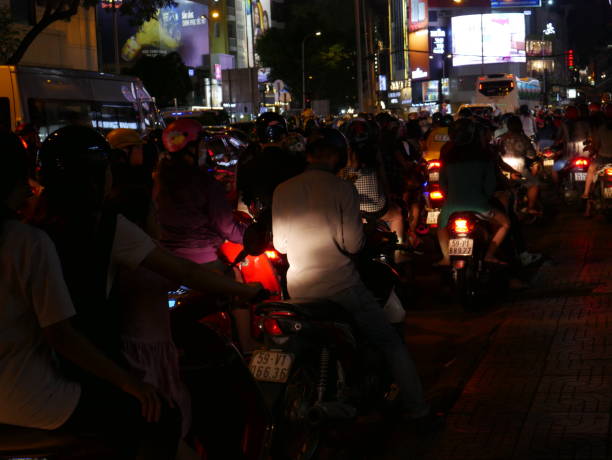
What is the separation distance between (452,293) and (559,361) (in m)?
3.35

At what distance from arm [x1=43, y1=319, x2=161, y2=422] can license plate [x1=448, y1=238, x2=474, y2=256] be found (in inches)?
246

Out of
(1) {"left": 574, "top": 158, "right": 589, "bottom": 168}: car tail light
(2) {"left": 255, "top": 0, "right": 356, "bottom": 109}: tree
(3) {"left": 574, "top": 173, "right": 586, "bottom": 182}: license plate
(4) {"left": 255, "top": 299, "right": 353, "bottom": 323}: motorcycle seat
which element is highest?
(2) {"left": 255, "top": 0, "right": 356, "bottom": 109}: tree

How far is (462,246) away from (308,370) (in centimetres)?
432

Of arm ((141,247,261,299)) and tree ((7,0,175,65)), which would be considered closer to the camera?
arm ((141,247,261,299))

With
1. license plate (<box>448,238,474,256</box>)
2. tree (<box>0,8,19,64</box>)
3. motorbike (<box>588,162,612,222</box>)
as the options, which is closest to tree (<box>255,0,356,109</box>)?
tree (<box>0,8,19,64</box>)

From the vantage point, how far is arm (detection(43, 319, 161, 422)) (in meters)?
2.88

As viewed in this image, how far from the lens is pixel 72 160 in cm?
323

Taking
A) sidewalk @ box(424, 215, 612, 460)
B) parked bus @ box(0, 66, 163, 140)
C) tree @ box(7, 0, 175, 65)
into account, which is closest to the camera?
sidewalk @ box(424, 215, 612, 460)

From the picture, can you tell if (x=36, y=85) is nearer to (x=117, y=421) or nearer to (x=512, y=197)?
(x=512, y=197)

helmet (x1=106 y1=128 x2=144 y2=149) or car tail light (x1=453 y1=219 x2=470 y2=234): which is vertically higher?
helmet (x1=106 y1=128 x2=144 y2=149)

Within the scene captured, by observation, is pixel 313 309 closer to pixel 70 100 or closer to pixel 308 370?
pixel 308 370

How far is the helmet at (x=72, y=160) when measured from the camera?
3.23m

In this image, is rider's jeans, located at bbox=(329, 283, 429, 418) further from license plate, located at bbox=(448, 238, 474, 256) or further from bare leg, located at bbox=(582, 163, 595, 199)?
bare leg, located at bbox=(582, 163, 595, 199)

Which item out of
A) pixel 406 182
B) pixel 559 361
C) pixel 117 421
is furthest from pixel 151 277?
pixel 406 182
